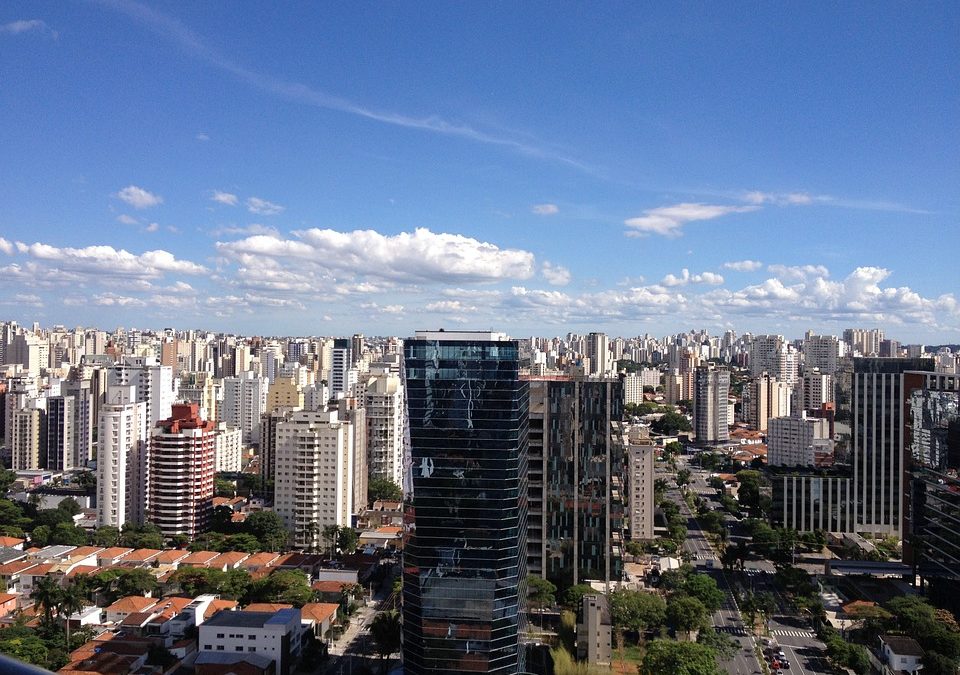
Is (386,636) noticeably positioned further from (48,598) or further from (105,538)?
(105,538)

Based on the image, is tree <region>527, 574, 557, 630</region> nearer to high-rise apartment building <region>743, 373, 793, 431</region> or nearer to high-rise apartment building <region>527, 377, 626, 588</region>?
high-rise apartment building <region>527, 377, 626, 588</region>

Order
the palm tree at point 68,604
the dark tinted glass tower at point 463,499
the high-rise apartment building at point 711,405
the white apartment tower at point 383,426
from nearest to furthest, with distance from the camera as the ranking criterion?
1. the dark tinted glass tower at point 463,499
2. the palm tree at point 68,604
3. the white apartment tower at point 383,426
4. the high-rise apartment building at point 711,405

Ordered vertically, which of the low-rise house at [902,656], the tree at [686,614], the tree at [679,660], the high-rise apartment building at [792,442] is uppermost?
the high-rise apartment building at [792,442]

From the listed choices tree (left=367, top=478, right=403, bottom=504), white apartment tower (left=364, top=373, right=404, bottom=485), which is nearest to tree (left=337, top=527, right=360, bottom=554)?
tree (left=367, top=478, right=403, bottom=504)

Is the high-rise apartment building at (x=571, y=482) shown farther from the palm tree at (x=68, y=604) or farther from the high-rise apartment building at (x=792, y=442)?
the high-rise apartment building at (x=792, y=442)

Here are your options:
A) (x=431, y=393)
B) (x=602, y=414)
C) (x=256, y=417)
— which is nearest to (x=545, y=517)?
(x=602, y=414)

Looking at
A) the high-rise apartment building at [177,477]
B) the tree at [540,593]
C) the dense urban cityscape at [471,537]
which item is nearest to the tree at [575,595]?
the dense urban cityscape at [471,537]

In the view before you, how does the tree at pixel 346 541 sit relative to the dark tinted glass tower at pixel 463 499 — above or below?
below

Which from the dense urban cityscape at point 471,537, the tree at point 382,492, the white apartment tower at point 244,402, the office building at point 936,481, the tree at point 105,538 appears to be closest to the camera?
the dense urban cityscape at point 471,537
